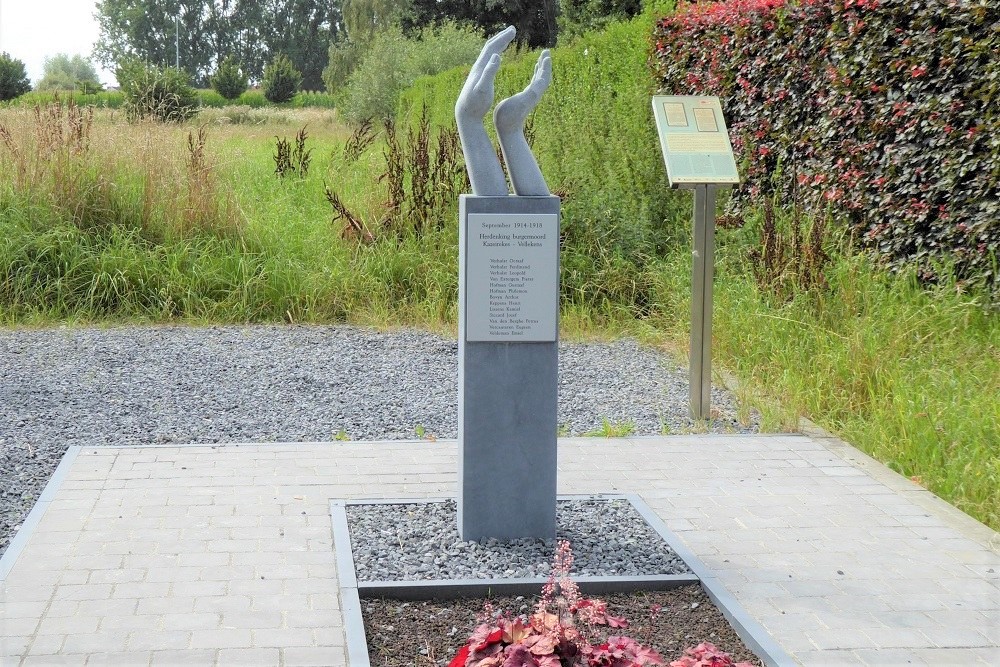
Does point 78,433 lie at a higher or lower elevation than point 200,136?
lower

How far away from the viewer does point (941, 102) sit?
6965 mm

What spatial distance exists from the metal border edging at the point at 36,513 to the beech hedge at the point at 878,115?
536 centimetres

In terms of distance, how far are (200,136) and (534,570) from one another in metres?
7.70

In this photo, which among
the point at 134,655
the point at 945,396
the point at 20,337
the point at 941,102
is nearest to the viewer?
the point at 134,655

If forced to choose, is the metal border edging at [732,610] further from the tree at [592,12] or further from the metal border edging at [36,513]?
the tree at [592,12]

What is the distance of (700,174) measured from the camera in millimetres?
6008

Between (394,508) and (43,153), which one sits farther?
(43,153)

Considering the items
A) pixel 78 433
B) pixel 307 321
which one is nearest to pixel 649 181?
pixel 307 321

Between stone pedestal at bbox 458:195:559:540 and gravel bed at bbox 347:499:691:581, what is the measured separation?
0.16 m

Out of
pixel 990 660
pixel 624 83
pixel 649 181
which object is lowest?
pixel 990 660

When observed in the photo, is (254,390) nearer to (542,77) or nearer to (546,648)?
(542,77)

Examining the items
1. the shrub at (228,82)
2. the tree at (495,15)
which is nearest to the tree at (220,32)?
the shrub at (228,82)

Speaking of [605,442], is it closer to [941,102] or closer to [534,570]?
[534,570]

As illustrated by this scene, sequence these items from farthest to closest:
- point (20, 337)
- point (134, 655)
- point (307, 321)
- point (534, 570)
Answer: point (307, 321)
point (20, 337)
point (534, 570)
point (134, 655)
